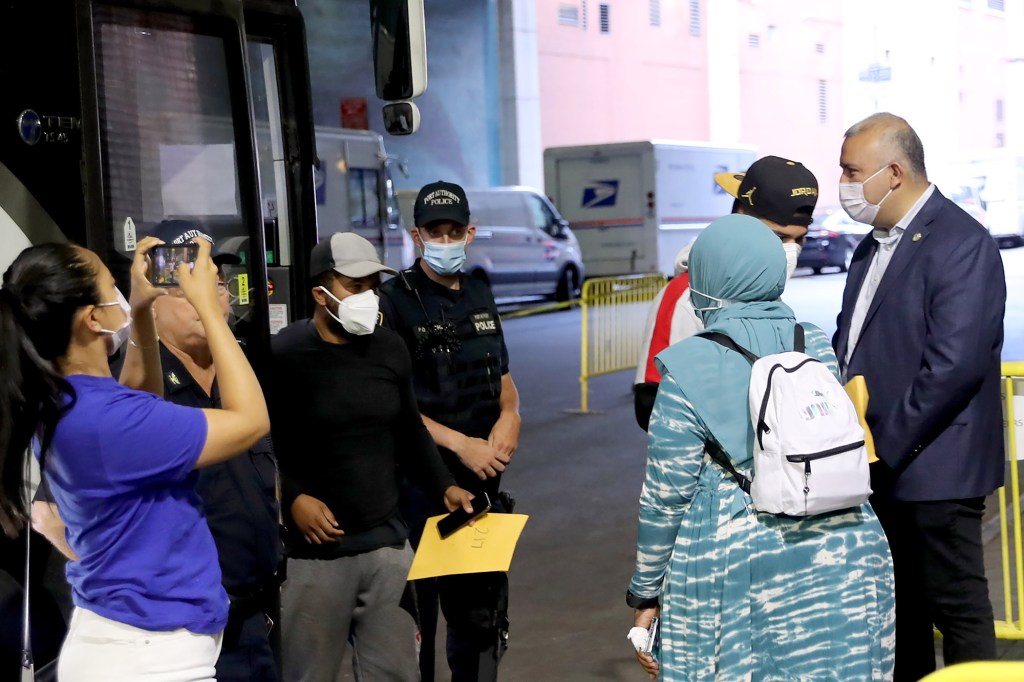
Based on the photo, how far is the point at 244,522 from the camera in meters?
3.66

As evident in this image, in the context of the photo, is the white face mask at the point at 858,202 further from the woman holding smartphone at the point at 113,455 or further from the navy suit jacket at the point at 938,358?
the woman holding smartphone at the point at 113,455

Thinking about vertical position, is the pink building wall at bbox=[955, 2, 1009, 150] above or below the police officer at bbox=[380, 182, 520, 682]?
above

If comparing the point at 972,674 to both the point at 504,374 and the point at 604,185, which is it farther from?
the point at 604,185

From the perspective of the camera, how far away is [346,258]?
4320 mm

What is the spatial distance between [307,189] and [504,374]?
6.62 ft

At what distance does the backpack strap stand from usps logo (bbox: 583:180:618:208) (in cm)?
2348

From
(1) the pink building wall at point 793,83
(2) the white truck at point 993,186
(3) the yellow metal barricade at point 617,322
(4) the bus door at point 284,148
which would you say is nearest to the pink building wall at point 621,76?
(1) the pink building wall at point 793,83

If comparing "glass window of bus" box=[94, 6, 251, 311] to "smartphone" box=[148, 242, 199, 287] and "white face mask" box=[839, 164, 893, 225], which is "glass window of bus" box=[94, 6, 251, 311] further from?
"white face mask" box=[839, 164, 893, 225]

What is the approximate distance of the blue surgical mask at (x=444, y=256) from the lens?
5.09m

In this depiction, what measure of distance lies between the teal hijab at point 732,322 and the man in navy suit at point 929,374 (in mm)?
897

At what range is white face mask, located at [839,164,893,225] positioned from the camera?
4430 mm

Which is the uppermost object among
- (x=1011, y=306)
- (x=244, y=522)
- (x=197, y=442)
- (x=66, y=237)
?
(x=66, y=237)

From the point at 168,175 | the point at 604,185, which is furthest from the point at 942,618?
the point at 604,185

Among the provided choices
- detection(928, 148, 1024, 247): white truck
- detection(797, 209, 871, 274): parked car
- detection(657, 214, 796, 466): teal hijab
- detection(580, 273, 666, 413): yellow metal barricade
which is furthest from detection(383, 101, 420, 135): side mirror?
detection(928, 148, 1024, 247): white truck
